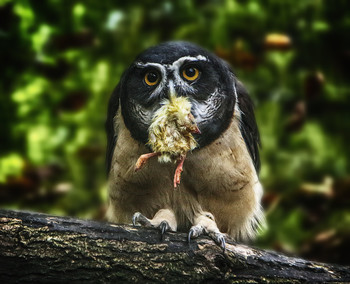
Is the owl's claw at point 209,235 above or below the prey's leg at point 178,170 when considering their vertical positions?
below

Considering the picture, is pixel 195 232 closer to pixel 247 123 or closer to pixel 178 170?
pixel 178 170

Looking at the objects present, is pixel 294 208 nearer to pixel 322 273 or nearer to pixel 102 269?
pixel 322 273

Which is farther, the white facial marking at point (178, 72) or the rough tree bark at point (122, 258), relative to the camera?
the white facial marking at point (178, 72)

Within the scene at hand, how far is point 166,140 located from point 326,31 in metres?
3.61

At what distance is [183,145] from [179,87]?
40 cm

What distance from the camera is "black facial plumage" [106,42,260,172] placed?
3725mm

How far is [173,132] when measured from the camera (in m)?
3.66

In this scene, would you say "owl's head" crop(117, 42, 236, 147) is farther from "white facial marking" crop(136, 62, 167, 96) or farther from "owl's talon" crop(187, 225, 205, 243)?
"owl's talon" crop(187, 225, 205, 243)

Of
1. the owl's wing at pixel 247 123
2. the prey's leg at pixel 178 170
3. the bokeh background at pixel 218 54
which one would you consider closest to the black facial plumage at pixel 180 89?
the owl's wing at pixel 247 123

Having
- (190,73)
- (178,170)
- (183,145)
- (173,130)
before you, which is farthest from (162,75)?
(178,170)

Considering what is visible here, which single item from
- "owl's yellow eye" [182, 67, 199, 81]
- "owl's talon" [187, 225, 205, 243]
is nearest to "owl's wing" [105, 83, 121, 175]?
"owl's yellow eye" [182, 67, 199, 81]

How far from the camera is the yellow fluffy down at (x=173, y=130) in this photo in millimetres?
3645

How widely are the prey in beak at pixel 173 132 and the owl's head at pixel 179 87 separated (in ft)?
0.26

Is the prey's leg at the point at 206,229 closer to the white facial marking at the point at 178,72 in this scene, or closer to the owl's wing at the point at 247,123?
the owl's wing at the point at 247,123
